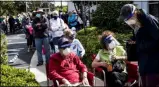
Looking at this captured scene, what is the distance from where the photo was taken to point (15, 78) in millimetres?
4531

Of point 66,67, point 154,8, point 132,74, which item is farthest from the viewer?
point 154,8

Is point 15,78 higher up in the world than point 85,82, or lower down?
higher up

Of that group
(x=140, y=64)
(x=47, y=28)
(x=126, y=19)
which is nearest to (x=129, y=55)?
(x=140, y=64)

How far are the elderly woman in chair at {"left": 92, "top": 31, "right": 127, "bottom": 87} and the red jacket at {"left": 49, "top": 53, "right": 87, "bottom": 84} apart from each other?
47cm

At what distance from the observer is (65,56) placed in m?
5.48

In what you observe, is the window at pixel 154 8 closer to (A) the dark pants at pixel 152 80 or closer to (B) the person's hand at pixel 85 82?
(B) the person's hand at pixel 85 82

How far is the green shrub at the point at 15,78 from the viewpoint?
4.38 m

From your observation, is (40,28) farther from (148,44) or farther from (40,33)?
(148,44)

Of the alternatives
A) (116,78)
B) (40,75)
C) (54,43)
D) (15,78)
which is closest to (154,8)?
(54,43)

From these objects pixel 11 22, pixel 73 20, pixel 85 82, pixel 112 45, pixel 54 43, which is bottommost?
pixel 11 22

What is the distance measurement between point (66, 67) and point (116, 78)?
855 millimetres

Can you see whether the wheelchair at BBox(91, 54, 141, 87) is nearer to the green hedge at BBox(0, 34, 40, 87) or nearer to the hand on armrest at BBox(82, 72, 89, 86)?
the hand on armrest at BBox(82, 72, 89, 86)

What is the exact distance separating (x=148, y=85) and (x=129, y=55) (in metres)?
0.48

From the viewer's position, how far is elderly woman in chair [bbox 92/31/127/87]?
581 cm
